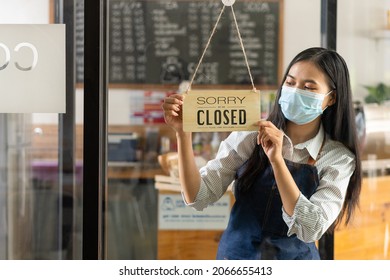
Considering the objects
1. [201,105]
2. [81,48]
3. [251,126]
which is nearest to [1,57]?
[81,48]

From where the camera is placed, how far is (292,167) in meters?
2.15

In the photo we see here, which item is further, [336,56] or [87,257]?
[87,257]

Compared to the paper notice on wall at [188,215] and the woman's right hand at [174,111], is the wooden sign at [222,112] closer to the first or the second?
the woman's right hand at [174,111]

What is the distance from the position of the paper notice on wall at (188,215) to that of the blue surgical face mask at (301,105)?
1.09 ft

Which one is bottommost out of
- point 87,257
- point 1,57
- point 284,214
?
point 87,257

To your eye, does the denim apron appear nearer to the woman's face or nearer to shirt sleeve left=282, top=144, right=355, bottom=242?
shirt sleeve left=282, top=144, right=355, bottom=242

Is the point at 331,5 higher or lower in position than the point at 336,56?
higher

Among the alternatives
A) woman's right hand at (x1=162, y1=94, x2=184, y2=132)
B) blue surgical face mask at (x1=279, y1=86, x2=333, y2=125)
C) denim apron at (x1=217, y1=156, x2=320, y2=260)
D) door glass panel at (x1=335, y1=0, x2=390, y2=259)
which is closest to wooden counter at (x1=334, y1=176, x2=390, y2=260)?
door glass panel at (x1=335, y1=0, x2=390, y2=259)

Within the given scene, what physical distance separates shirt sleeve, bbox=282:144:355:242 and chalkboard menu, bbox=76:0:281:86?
0.32 m

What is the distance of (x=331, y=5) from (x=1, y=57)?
105cm

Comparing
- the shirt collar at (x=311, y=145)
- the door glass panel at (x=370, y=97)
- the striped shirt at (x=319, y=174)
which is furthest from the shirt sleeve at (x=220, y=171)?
the door glass panel at (x=370, y=97)

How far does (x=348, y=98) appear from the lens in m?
2.15

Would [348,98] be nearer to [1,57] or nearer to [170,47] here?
[170,47]

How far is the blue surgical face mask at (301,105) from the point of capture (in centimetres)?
212
